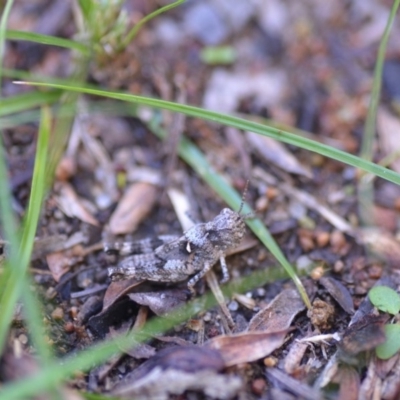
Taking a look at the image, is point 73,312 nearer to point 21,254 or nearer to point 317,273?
point 21,254

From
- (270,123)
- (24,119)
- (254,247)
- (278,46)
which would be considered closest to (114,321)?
(254,247)

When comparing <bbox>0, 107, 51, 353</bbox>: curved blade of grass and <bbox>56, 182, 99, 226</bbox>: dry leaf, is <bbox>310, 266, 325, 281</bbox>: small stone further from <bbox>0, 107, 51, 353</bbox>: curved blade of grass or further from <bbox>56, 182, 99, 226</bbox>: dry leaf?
<bbox>0, 107, 51, 353</bbox>: curved blade of grass

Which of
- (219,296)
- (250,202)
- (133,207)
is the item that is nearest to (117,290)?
(219,296)

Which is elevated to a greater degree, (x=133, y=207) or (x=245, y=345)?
(x=133, y=207)

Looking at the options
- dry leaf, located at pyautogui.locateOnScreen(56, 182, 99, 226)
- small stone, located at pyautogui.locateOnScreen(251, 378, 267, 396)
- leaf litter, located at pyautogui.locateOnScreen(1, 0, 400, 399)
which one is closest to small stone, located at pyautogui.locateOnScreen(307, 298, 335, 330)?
leaf litter, located at pyautogui.locateOnScreen(1, 0, 400, 399)

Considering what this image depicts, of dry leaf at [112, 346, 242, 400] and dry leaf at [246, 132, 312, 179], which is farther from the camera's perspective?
dry leaf at [246, 132, 312, 179]

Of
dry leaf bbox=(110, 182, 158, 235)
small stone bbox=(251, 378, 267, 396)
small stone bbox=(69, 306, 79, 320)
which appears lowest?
small stone bbox=(251, 378, 267, 396)

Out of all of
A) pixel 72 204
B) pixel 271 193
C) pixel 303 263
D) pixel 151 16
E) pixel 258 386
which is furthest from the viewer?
pixel 271 193

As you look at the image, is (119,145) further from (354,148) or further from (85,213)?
(354,148)
